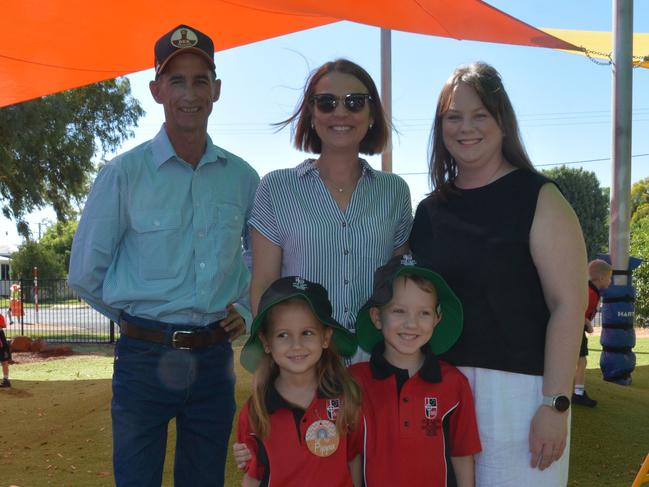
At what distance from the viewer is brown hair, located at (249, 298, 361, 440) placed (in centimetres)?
219

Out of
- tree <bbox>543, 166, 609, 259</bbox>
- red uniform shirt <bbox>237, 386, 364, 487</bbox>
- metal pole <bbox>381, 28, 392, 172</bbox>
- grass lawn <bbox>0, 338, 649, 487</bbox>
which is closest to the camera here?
red uniform shirt <bbox>237, 386, 364, 487</bbox>

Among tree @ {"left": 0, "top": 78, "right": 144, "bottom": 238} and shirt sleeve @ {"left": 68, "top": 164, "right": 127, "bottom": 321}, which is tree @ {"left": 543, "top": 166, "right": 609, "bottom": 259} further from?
shirt sleeve @ {"left": 68, "top": 164, "right": 127, "bottom": 321}

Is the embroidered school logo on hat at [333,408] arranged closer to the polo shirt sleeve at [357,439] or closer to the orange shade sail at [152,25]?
the polo shirt sleeve at [357,439]

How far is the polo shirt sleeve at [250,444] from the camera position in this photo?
222 cm

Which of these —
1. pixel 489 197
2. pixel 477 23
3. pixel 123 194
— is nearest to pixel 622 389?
pixel 477 23

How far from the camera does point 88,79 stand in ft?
24.4

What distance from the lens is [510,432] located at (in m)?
2.16

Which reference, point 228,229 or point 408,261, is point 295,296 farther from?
point 228,229

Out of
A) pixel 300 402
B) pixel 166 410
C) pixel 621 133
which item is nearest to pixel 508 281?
pixel 300 402

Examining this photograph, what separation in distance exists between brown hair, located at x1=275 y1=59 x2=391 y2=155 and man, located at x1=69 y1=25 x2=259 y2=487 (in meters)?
0.44

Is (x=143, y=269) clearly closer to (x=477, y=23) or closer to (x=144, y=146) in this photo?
(x=144, y=146)

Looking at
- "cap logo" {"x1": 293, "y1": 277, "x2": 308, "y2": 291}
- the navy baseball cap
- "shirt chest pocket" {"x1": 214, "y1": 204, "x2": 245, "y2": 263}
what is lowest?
"cap logo" {"x1": 293, "y1": 277, "x2": 308, "y2": 291}

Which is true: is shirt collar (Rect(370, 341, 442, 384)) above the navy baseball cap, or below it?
below

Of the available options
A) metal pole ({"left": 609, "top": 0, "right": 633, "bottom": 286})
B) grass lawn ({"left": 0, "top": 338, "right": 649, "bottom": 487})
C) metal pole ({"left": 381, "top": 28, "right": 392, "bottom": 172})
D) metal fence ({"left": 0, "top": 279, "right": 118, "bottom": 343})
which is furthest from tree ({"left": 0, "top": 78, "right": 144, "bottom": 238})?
metal pole ({"left": 609, "top": 0, "right": 633, "bottom": 286})
